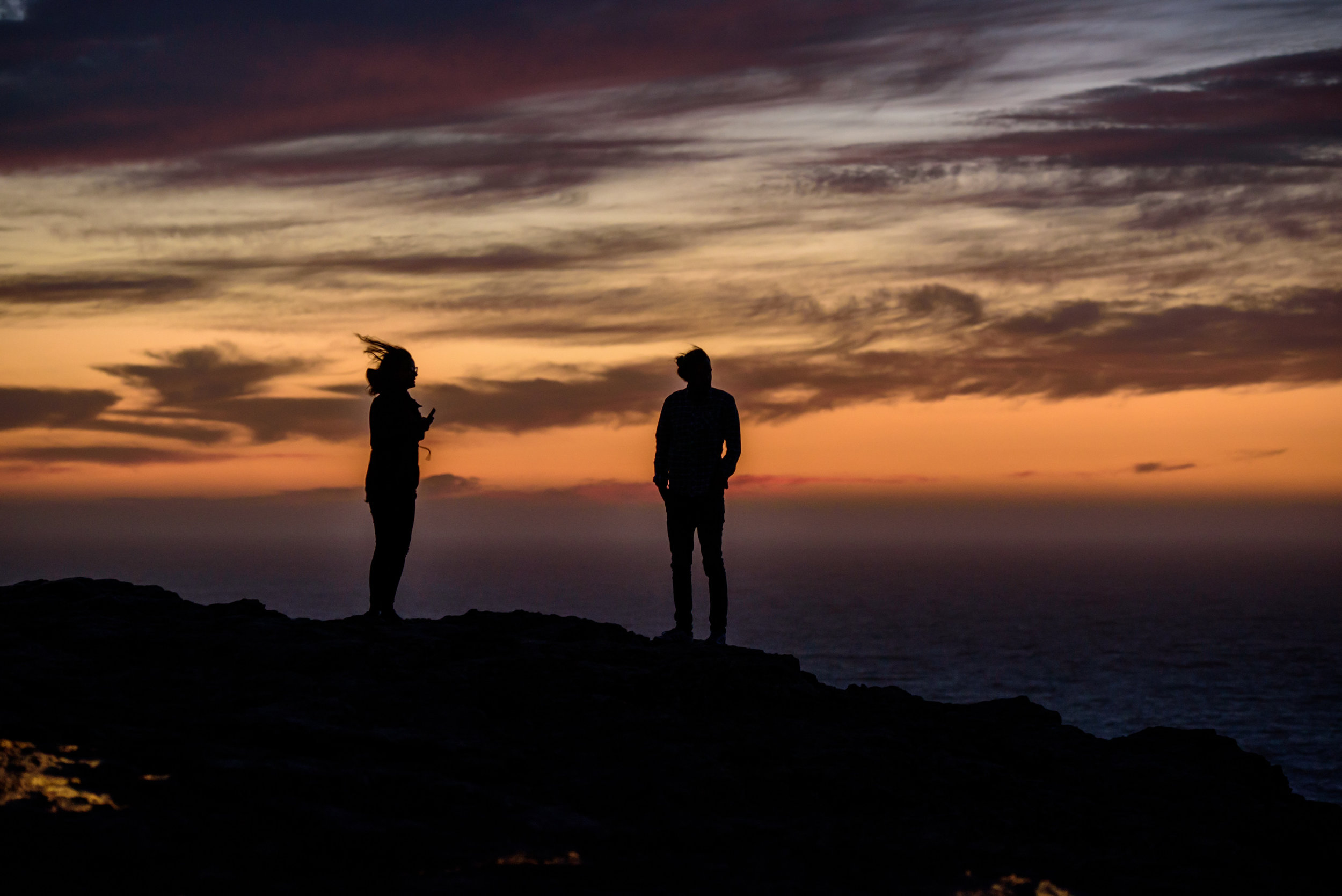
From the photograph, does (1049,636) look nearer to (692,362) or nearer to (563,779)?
(692,362)

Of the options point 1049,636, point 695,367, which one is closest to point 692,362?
point 695,367

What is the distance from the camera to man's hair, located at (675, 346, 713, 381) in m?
12.4

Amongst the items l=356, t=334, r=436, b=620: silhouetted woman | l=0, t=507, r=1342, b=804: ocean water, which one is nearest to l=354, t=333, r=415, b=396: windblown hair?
l=356, t=334, r=436, b=620: silhouetted woman

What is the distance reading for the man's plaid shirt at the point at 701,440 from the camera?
12.5m

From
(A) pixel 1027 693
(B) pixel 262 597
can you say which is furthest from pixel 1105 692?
(B) pixel 262 597

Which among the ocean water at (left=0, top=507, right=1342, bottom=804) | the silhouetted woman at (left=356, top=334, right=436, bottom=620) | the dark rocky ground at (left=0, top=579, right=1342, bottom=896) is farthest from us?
the ocean water at (left=0, top=507, right=1342, bottom=804)

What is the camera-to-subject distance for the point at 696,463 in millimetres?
12562

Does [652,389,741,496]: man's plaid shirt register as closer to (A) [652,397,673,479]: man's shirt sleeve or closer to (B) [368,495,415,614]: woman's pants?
(A) [652,397,673,479]: man's shirt sleeve

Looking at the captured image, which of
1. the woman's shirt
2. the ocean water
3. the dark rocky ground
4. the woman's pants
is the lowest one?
the ocean water

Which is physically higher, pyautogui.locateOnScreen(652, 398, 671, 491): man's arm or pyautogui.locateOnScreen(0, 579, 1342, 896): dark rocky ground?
pyautogui.locateOnScreen(652, 398, 671, 491): man's arm

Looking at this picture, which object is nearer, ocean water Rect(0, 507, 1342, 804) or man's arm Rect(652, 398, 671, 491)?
man's arm Rect(652, 398, 671, 491)

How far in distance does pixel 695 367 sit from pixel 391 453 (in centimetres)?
350

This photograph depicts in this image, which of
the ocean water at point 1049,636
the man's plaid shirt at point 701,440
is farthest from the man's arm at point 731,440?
the ocean water at point 1049,636

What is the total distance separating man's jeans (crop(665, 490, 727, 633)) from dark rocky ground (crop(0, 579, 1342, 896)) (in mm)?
1429
